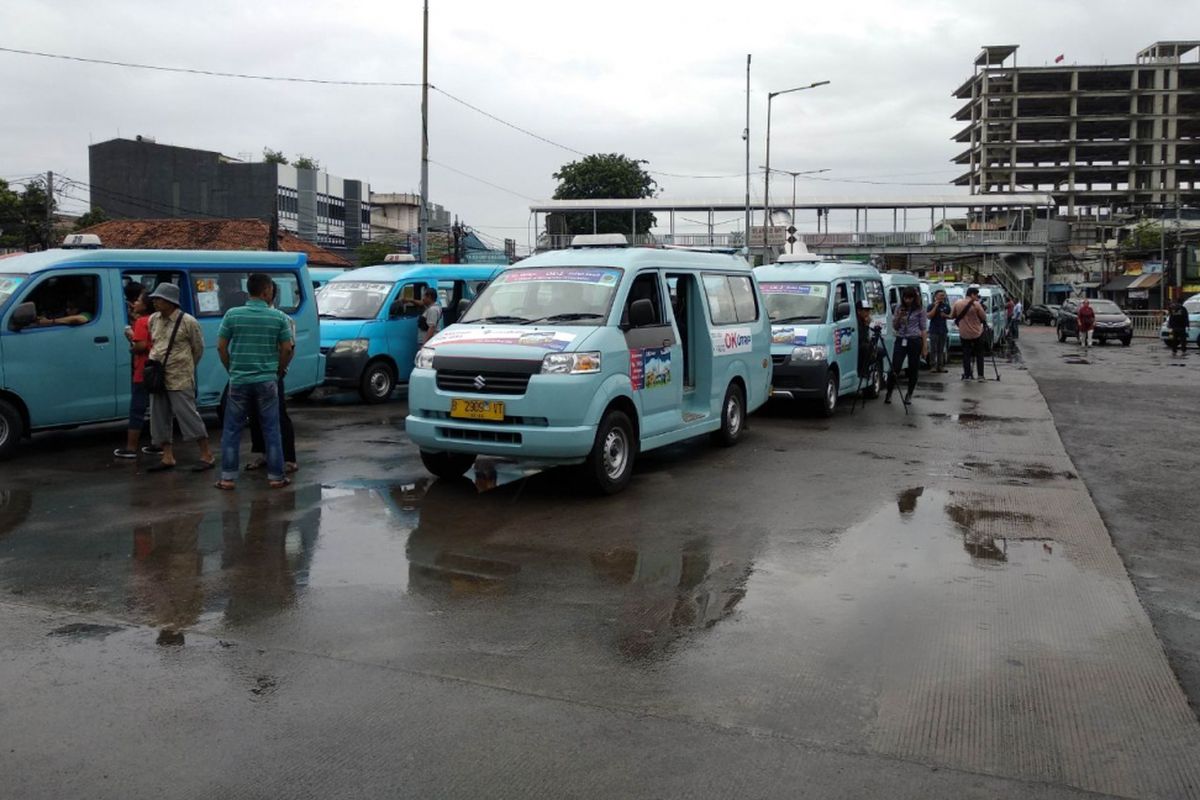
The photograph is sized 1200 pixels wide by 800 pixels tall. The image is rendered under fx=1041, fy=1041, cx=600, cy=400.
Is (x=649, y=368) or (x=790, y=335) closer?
(x=649, y=368)

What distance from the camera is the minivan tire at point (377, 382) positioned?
15.4m

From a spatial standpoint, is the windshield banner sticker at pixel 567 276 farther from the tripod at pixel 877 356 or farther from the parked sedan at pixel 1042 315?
the parked sedan at pixel 1042 315

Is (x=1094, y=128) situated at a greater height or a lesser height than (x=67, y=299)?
greater

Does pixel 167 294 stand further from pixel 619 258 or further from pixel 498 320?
pixel 619 258

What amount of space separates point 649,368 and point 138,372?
500cm

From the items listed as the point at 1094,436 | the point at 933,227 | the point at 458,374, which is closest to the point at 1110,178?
the point at 933,227

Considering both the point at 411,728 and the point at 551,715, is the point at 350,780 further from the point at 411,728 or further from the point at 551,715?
the point at 551,715

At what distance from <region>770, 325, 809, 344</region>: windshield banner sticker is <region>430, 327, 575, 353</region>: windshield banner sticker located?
620 cm

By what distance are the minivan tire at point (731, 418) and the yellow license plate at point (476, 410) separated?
11.2ft

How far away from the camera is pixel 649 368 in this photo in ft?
30.4

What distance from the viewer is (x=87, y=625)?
17.5 ft

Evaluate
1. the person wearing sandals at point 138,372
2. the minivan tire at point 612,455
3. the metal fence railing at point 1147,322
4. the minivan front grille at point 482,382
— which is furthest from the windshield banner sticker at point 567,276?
the metal fence railing at point 1147,322

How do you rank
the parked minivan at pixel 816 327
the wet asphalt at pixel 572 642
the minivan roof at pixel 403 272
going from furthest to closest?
1. the minivan roof at pixel 403 272
2. the parked minivan at pixel 816 327
3. the wet asphalt at pixel 572 642

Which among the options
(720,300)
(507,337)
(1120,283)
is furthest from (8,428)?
(1120,283)
